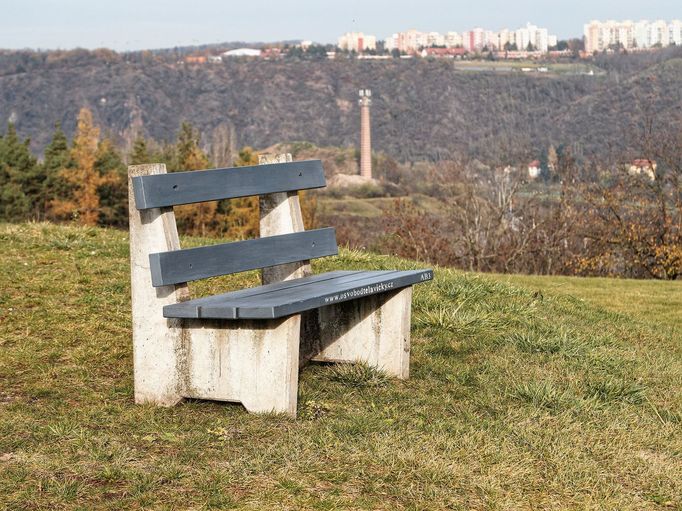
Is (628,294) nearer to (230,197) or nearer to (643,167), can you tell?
(230,197)

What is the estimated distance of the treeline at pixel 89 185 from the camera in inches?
2154

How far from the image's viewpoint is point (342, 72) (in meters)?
149

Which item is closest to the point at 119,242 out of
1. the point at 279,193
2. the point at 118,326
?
the point at 118,326

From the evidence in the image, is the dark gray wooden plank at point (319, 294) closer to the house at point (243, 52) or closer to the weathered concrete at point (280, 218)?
the weathered concrete at point (280, 218)

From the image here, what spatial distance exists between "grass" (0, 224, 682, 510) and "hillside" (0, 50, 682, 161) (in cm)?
9833

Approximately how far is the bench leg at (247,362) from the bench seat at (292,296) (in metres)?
0.12

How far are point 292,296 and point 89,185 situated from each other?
59492 mm

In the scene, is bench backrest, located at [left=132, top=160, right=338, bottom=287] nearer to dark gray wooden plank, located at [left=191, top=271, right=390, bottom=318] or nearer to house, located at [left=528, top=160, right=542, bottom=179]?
dark gray wooden plank, located at [left=191, top=271, right=390, bottom=318]

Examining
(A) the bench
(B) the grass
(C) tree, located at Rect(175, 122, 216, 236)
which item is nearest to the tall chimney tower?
(C) tree, located at Rect(175, 122, 216, 236)

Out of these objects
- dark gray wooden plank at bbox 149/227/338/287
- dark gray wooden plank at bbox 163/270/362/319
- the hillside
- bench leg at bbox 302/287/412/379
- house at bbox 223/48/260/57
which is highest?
house at bbox 223/48/260/57

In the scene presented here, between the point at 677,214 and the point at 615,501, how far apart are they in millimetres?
25331

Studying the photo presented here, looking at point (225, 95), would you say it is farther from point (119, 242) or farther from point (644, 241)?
point (119, 242)

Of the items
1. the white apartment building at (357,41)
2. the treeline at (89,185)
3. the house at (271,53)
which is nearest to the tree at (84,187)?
the treeline at (89,185)

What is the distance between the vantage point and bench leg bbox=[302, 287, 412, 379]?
16.3 feet
